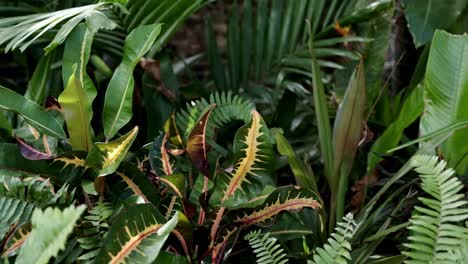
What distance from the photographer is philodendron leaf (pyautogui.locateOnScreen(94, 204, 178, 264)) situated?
628mm

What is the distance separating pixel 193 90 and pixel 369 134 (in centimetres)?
45

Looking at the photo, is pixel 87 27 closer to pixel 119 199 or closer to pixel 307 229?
A: pixel 119 199

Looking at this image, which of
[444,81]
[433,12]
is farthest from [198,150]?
[433,12]

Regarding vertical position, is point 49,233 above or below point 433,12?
below

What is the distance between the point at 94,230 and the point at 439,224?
484 mm

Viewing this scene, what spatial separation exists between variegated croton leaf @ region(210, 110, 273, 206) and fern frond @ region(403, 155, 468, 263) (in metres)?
0.24

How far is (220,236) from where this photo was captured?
83 centimetres

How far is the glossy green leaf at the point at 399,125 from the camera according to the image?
1.07m

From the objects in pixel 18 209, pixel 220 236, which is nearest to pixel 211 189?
pixel 220 236

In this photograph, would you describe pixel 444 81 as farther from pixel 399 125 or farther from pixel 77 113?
pixel 77 113

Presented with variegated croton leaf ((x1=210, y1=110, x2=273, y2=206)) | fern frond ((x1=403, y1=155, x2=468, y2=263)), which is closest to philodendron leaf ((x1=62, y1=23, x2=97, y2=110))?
variegated croton leaf ((x1=210, y1=110, x2=273, y2=206))

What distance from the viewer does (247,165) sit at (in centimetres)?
81

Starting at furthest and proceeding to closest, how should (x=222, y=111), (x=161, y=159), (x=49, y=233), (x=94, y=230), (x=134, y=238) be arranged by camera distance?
1. (x=222, y=111)
2. (x=161, y=159)
3. (x=94, y=230)
4. (x=134, y=238)
5. (x=49, y=233)

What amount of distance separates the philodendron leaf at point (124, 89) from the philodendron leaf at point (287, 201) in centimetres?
29
